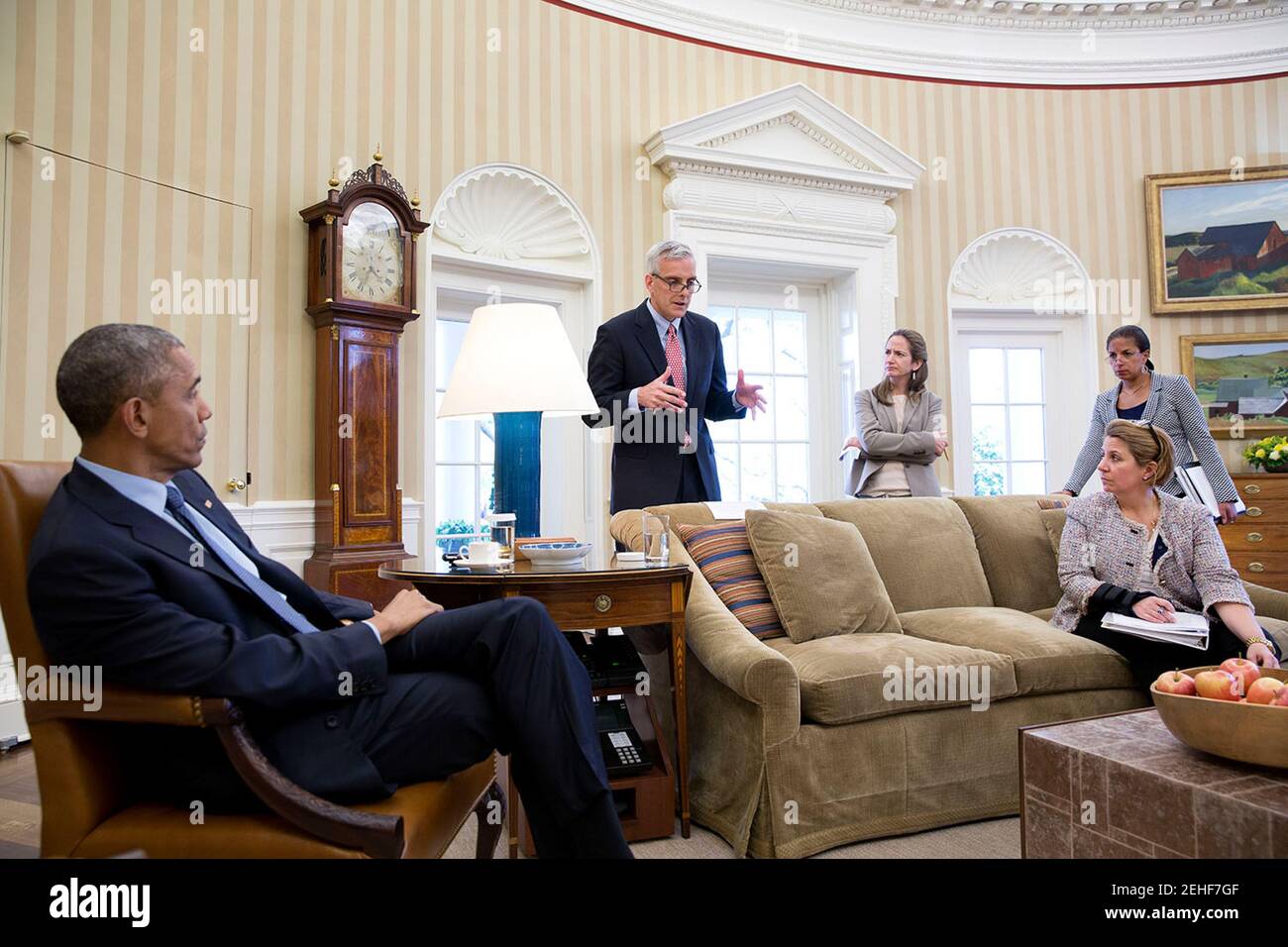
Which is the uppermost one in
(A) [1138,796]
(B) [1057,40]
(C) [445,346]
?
(B) [1057,40]

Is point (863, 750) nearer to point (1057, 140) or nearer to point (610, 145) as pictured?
point (610, 145)

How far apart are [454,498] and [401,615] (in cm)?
316

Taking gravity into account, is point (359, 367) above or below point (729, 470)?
above

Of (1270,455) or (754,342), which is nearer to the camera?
(1270,455)

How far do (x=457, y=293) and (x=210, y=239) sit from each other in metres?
1.25

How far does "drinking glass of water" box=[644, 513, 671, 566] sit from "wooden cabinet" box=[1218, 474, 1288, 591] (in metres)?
4.33

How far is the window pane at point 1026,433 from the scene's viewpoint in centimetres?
616

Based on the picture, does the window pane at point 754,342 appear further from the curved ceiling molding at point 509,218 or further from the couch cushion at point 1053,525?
the couch cushion at point 1053,525

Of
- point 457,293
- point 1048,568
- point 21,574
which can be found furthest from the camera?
point 457,293

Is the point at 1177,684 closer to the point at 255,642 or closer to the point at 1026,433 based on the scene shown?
the point at 255,642

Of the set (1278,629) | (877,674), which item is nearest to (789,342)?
(1278,629)

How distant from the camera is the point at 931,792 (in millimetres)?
2480

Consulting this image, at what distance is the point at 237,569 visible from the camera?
1.60 m
